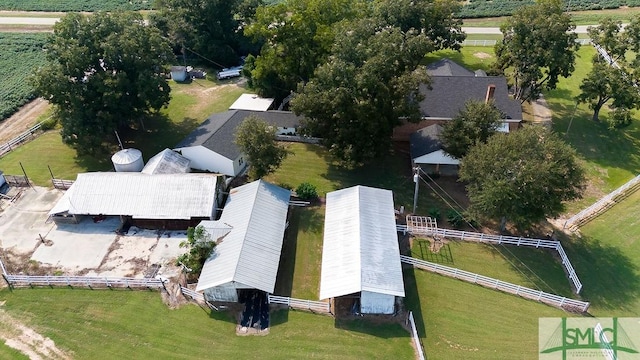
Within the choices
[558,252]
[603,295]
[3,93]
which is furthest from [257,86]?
[603,295]

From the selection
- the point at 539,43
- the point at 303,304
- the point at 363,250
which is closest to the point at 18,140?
the point at 303,304

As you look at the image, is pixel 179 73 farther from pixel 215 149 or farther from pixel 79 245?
pixel 79 245

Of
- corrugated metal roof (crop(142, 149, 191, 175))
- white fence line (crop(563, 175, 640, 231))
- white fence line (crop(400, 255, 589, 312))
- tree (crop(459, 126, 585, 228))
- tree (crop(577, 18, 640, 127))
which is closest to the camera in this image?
white fence line (crop(400, 255, 589, 312))

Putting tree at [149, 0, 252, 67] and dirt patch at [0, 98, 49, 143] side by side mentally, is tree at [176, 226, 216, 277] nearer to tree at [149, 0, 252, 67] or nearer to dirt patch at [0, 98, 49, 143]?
dirt patch at [0, 98, 49, 143]

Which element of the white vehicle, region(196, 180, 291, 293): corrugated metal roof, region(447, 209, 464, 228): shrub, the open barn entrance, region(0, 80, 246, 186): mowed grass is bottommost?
the open barn entrance

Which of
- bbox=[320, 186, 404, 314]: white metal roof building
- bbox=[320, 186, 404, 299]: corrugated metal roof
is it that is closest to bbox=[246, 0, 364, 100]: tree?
bbox=[320, 186, 404, 314]: white metal roof building

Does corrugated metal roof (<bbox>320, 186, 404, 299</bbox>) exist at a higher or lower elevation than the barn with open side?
lower

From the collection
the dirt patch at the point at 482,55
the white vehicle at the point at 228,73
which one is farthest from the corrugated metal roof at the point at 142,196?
the dirt patch at the point at 482,55
